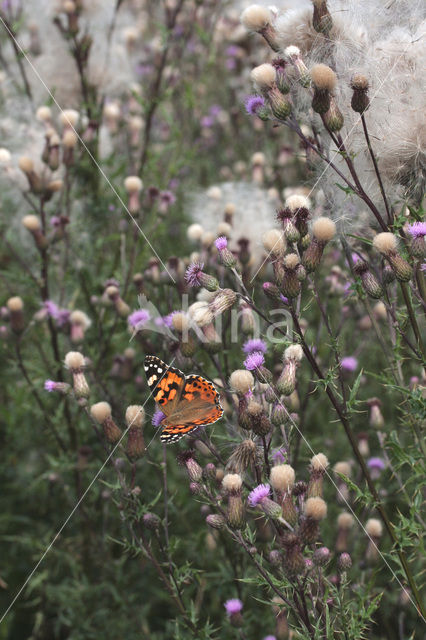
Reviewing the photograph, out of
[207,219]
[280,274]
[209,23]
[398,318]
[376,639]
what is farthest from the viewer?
[209,23]

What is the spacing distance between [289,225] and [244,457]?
67cm

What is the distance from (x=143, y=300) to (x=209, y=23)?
348 cm

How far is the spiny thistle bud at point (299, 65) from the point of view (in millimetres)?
1934

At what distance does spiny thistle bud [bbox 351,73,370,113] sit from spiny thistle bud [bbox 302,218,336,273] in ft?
1.06

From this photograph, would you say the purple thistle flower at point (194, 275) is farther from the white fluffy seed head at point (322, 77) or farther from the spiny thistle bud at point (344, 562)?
the spiny thistle bud at point (344, 562)

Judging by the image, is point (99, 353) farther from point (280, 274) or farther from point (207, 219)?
point (280, 274)

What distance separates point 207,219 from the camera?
3738mm

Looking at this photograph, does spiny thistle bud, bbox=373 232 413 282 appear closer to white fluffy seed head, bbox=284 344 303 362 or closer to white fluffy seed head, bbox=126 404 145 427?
white fluffy seed head, bbox=284 344 303 362

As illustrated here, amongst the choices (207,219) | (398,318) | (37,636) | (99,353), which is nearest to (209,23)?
(207,219)

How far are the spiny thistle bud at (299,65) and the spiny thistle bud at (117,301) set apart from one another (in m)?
1.20

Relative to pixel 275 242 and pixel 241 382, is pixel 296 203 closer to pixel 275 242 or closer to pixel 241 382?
pixel 275 242

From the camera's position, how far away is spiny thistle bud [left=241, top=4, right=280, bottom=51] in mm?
2168

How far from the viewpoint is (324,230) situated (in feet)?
6.39

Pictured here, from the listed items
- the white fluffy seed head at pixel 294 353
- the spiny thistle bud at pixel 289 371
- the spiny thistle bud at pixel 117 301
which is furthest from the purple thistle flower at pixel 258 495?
the spiny thistle bud at pixel 117 301
